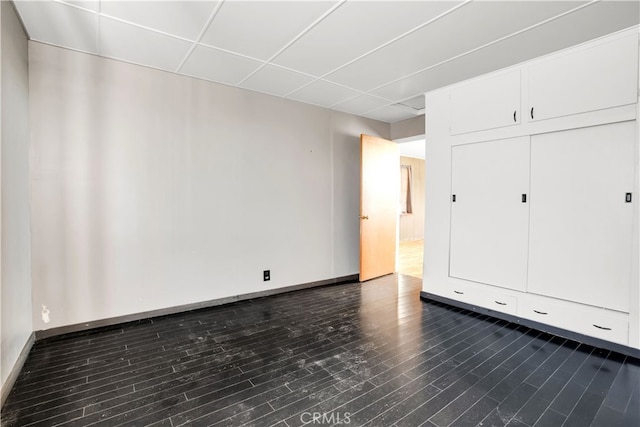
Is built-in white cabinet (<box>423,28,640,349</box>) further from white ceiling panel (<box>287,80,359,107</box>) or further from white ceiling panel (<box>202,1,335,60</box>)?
white ceiling panel (<box>202,1,335,60</box>)

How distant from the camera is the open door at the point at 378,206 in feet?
15.2

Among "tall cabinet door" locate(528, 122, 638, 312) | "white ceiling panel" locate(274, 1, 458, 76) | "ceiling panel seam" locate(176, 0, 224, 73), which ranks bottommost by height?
"tall cabinet door" locate(528, 122, 638, 312)

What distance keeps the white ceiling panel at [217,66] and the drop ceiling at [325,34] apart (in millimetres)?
10

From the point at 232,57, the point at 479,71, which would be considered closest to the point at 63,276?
the point at 232,57

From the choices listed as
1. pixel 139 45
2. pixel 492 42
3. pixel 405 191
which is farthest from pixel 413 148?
pixel 139 45

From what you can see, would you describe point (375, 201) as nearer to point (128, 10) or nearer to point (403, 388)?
point (403, 388)

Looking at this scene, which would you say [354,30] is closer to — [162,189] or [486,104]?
[486,104]

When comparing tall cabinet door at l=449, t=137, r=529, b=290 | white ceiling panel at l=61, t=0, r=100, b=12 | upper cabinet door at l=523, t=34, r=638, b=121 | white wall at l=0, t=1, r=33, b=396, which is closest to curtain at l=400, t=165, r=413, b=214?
tall cabinet door at l=449, t=137, r=529, b=290

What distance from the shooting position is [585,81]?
2625 millimetres

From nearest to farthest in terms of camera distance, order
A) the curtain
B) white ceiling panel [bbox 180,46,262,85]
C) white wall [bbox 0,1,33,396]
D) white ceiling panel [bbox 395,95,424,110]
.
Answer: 1. white wall [bbox 0,1,33,396]
2. white ceiling panel [bbox 180,46,262,85]
3. white ceiling panel [bbox 395,95,424,110]
4. the curtain

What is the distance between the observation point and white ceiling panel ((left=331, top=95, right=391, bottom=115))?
4051mm

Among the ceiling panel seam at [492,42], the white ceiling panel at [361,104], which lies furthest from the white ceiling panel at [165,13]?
the white ceiling panel at [361,104]

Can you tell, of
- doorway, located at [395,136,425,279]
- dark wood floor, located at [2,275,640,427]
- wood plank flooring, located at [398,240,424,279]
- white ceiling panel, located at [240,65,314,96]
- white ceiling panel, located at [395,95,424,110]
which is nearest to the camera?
dark wood floor, located at [2,275,640,427]

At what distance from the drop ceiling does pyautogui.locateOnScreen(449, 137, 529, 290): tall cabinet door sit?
0.86 m
